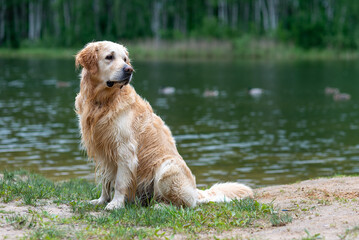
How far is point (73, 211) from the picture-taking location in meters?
6.04

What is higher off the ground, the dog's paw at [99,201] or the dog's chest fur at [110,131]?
the dog's chest fur at [110,131]

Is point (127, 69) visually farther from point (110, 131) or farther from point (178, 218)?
point (178, 218)

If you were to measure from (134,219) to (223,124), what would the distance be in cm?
1275

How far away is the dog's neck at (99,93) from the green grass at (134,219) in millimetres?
1305

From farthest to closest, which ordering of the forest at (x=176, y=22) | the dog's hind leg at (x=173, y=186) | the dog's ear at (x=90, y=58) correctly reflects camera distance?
the forest at (x=176, y=22) → the dog's hind leg at (x=173, y=186) → the dog's ear at (x=90, y=58)

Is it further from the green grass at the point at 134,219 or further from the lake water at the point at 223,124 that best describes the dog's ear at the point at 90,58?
the lake water at the point at 223,124

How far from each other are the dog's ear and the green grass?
1.70m

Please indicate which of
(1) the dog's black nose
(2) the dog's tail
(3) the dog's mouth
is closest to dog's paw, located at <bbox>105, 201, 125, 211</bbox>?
(2) the dog's tail

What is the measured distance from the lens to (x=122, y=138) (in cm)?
629

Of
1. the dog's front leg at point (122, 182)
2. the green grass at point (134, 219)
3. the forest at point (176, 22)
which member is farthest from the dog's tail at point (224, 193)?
the forest at point (176, 22)

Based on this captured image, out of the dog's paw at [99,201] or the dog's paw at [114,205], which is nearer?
the dog's paw at [114,205]

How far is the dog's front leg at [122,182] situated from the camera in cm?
633

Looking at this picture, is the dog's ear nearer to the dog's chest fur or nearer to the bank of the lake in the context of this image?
the dog's chest fur

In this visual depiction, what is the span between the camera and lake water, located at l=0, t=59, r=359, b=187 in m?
11.9
